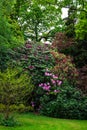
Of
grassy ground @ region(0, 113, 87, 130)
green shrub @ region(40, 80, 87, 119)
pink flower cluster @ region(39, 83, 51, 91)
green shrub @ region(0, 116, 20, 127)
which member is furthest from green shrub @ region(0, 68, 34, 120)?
pink flower cluster @ region(39, 83, 51, 91)

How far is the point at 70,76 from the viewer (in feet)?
53.4

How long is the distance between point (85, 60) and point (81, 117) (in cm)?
560

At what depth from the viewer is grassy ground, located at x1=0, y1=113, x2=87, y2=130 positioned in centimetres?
1174

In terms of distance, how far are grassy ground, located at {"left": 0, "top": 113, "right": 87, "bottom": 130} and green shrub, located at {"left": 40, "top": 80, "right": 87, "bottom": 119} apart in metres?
0.63

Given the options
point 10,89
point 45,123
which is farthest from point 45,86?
point 10,89

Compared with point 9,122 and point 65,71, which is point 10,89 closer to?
point 9,122

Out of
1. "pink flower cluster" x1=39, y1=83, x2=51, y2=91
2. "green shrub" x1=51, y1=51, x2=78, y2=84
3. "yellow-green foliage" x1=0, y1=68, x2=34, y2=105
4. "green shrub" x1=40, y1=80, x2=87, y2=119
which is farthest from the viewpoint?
"green shrub" x1=51, y1=51, x2=78, y2=84

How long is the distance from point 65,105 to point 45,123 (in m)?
1.96

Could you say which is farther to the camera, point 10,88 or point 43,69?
point 43,69

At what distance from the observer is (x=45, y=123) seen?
501 inches

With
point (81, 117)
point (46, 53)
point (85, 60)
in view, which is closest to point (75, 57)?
point (85, 60)

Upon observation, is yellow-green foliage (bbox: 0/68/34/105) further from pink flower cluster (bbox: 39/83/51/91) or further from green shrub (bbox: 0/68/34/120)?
pink flower cluster (bbox: 39/83/51/91)

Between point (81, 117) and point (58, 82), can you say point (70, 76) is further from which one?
point (81, 117)

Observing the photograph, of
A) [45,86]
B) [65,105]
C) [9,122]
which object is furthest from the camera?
[45,86]
